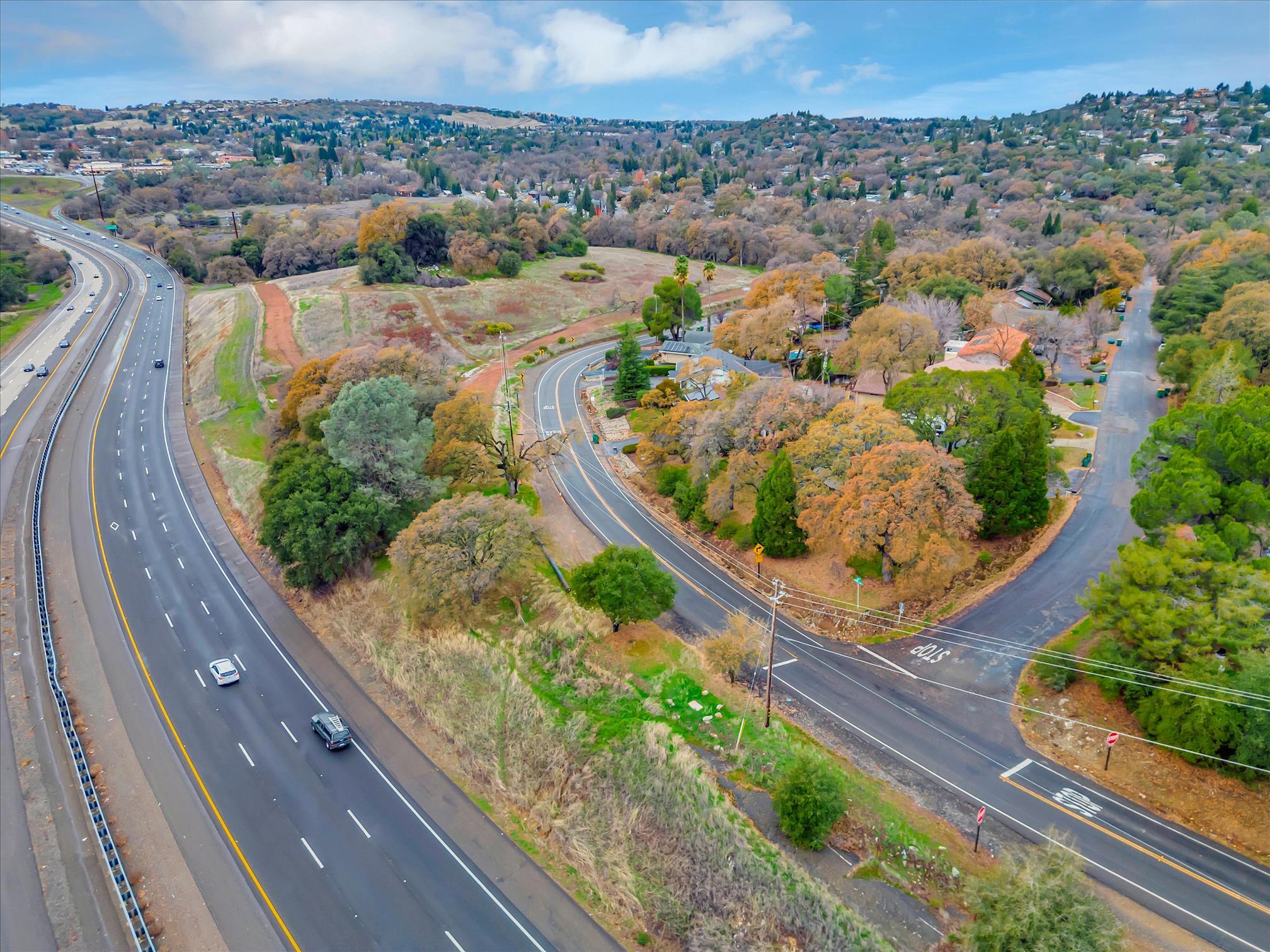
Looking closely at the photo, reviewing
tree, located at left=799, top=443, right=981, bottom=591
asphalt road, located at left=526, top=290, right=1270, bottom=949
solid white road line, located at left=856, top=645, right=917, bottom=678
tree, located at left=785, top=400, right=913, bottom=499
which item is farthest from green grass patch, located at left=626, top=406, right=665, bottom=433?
solid white road line, located at left=856, top=645, right=917, bottom=678

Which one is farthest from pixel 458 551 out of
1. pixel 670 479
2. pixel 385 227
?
pixel 385 227

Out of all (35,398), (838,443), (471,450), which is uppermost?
(838,443)

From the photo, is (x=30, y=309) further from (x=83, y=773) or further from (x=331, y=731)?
(x=331, y=731)

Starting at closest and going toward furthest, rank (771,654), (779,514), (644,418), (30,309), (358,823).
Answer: (771,654), (358,823), (779,514), (644,418), (30,309)

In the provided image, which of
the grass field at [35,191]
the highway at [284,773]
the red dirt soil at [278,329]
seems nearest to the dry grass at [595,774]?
Result: the highway at [284,773]

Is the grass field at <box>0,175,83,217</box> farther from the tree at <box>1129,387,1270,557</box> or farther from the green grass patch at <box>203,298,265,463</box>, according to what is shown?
the tree at <box>1129,387,1270,557</box>

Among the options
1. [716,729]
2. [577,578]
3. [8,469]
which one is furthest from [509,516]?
[8,469]
